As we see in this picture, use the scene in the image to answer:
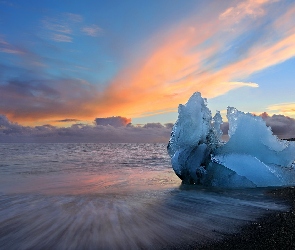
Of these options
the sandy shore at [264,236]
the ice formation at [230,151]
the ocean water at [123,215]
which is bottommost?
the ocean water at [123,215]

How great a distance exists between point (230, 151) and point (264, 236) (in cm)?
722

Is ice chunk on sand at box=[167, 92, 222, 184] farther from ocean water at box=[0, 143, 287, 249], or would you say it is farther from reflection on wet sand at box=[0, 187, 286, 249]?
reflection on wet sand at box=[0, 187, 286, 249]

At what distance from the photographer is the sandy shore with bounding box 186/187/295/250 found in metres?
4.13

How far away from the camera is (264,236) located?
14.9 ft

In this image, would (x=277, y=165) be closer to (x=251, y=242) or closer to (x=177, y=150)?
(x=177, y=150)

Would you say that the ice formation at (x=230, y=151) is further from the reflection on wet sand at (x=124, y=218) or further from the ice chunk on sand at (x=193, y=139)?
the reflection on wet sand at (x=124, y=218)

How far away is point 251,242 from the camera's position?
431cm

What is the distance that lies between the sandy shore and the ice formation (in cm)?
472

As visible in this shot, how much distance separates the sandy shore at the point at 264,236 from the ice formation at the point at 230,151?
15.5 ft

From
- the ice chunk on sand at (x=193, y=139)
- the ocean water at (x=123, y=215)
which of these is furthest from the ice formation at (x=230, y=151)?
the ocean water at (x=123, y=215)

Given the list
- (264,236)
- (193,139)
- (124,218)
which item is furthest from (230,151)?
(264,236)

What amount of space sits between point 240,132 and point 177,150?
294 cm

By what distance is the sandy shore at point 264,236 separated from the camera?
4.13m

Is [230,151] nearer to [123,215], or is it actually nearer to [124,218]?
[123,215]
